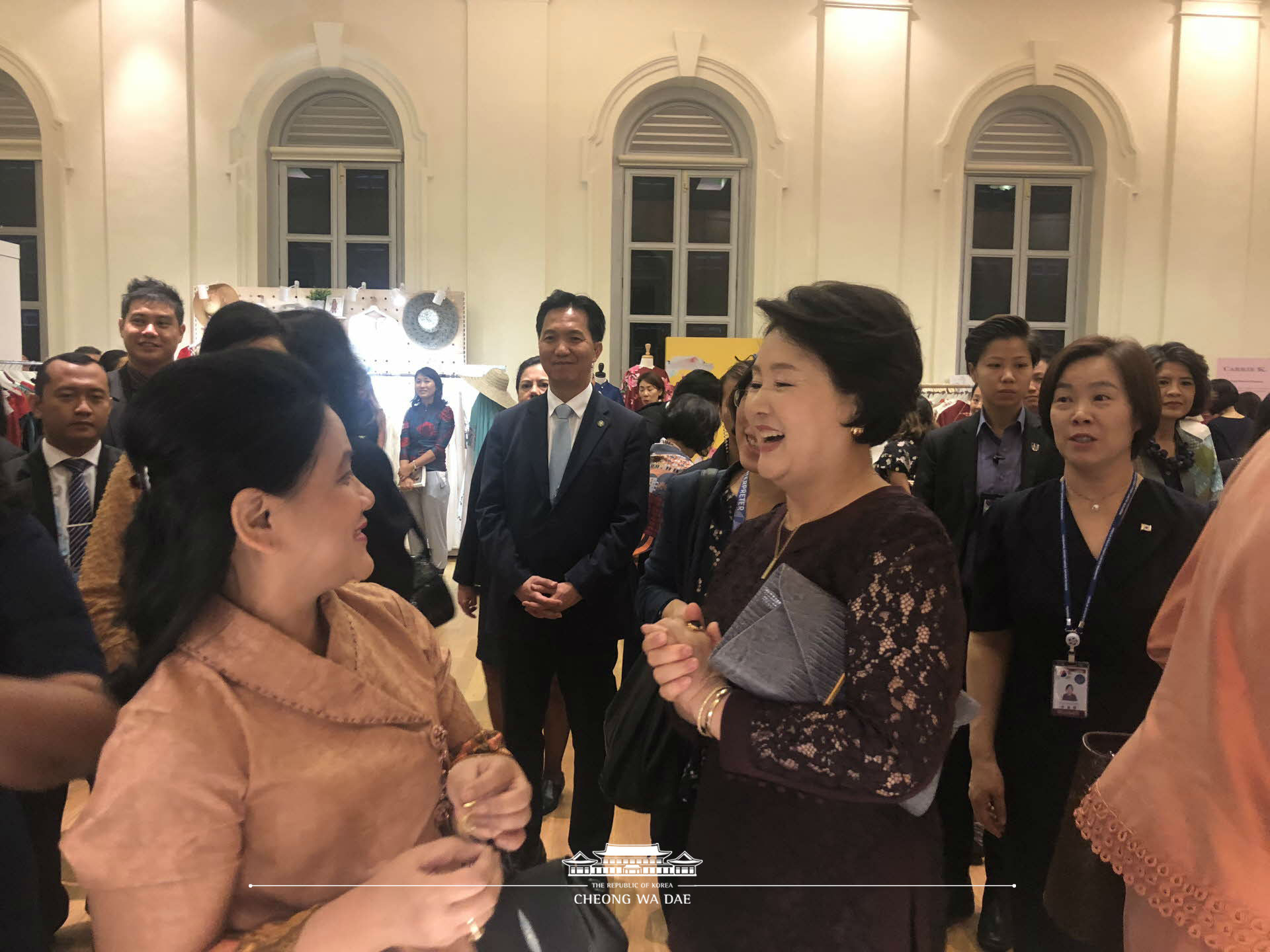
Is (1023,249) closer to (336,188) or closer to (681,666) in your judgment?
(336,188)

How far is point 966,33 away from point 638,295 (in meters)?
3.83

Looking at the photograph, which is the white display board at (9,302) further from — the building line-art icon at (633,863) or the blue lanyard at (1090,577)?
the blue lanyard at (1090,577)

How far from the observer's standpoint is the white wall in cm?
742

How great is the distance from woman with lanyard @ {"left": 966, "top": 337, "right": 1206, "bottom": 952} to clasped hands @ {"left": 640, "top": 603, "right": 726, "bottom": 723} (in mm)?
933

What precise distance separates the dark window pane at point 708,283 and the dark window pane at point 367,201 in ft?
9.80

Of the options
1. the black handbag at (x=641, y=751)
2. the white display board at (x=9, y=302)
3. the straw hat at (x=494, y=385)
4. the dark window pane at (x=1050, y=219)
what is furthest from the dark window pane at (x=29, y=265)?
the dark window pane at (x=1050, y=219)

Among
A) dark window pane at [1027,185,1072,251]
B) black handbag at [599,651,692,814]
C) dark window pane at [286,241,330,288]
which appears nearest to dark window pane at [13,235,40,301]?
dark window pane at [286,241,330,288]

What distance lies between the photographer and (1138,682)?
5.30 feet

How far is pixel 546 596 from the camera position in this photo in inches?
104

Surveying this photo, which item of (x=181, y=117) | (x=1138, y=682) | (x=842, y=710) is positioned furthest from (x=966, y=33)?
(x=842, y=710)

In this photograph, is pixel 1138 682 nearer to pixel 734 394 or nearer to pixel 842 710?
pixel 842 710

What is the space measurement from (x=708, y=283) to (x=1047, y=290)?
3.43 meters

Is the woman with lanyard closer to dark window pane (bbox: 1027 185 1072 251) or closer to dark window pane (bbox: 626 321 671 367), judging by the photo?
dark window pane (bbox: 626 321 671 367)

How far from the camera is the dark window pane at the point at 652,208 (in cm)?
810
